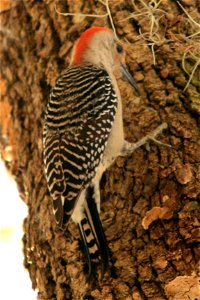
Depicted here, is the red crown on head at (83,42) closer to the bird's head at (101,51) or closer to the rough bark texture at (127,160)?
the bird's head at (101,51)

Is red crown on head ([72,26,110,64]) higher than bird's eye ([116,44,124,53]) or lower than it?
higher

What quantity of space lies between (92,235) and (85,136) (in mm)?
606

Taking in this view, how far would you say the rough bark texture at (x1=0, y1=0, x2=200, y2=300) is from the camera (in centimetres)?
324

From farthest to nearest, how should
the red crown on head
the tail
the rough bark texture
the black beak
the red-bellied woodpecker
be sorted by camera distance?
the red crown on head → the black beak → the red-bellied woodpecker → the tail → the rough bark texture

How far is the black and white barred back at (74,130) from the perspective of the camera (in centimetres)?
349

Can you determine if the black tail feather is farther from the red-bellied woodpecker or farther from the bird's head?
the bird's head

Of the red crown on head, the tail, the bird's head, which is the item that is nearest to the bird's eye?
the bird's head

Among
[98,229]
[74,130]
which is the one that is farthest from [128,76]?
[98,229]

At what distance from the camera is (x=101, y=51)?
450cm

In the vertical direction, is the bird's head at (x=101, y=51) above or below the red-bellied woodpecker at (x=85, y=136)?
above

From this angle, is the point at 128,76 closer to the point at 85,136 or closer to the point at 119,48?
the point at 119,48

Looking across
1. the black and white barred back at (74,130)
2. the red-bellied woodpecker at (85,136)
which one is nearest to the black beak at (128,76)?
the red-bellied woodpecker at (85,136)

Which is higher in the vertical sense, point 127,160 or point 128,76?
point 128,76

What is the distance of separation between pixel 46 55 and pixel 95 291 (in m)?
1.86
